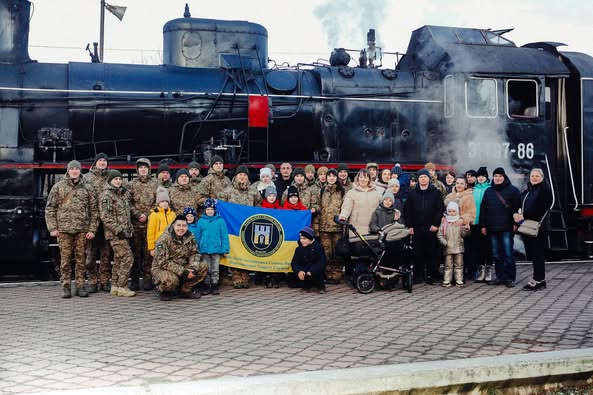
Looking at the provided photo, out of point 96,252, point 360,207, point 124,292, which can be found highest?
point 360,207

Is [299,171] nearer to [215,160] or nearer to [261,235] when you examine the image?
[261,235]

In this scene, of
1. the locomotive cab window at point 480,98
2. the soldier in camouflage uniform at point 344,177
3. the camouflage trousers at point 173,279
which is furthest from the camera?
the locomotive cab window at point 480,98

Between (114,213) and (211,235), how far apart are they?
135 cm

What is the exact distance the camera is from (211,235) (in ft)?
29.7

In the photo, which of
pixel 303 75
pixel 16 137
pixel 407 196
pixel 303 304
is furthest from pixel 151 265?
pixel 303 75

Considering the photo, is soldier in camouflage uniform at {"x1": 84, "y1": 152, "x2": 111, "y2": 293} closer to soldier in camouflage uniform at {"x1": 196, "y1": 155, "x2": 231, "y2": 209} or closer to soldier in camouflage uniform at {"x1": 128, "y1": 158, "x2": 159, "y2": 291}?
soldier in camouflage uniform at {"x1": 128, "y1": 158, "x2": 159, "y2": 291}

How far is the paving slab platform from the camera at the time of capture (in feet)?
16.7

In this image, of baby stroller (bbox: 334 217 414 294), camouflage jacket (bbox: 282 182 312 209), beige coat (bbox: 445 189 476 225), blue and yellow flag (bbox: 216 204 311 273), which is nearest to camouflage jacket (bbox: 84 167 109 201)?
blue and yellow flag (bbox: 216 204 311 273)

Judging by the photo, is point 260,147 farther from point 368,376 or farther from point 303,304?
point 368,376

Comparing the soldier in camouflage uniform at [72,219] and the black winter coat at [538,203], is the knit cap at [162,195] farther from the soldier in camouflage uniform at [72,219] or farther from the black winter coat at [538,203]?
the black winter coat at [538,203]

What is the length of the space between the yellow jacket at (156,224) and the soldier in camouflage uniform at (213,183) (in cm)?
82

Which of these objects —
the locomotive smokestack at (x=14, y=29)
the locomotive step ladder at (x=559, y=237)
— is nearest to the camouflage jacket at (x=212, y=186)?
the locomotive smokestack at (x=14, y=29)

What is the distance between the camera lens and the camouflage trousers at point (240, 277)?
946 cm

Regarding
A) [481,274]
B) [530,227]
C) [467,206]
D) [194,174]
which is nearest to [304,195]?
[194,174]
